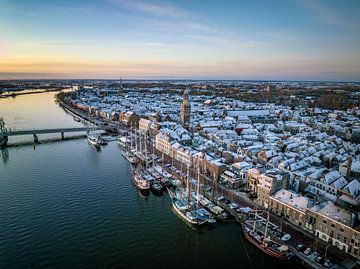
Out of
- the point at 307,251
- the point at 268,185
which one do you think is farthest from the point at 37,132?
the point at 307,251

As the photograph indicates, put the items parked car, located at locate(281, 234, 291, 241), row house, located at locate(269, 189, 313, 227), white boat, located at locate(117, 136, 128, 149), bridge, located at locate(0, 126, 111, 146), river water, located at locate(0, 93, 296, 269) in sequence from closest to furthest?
river water, located at locate(0, 93, 296, 269) → parked car, located at locate(281, 234, 291, 241) → row house, located at locate(269, 189, 313, 227) → white boat, located at locate(117, 136, 128, 149) → bridge, located at locate(0, 126, 111, 146)

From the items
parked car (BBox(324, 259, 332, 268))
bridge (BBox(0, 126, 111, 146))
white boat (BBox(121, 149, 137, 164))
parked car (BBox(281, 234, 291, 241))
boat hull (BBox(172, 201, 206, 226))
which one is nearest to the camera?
parked car (BBox(324, 259, 332, 268))

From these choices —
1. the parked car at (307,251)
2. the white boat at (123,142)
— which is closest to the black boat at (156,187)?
the parked car at (307,251)

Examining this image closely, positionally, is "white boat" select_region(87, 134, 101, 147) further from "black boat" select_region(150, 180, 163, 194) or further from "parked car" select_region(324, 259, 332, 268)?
"parked car" select_region(324, 259, 332, 268)

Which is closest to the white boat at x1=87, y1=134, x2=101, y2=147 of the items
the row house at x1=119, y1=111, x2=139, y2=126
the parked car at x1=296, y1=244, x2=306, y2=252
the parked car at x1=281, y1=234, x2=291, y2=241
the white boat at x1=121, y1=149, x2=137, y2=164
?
the white boat at x1=121, y1=149, x2=137, y2=164

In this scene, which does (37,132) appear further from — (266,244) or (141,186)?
(266,244)

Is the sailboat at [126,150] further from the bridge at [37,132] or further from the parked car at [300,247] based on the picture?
the parked car at [300,247]

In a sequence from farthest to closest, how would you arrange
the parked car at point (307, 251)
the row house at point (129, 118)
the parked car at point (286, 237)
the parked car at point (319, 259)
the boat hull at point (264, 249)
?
the row house at point (129, 118) < the parked car at point (286, 237) < the boat hull at point (264, 249) < the parked car at point (307, 251) < the parked car at point (319, 259)

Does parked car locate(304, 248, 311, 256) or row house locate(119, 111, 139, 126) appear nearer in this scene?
parked car locate(304, 248, 311, 256)
